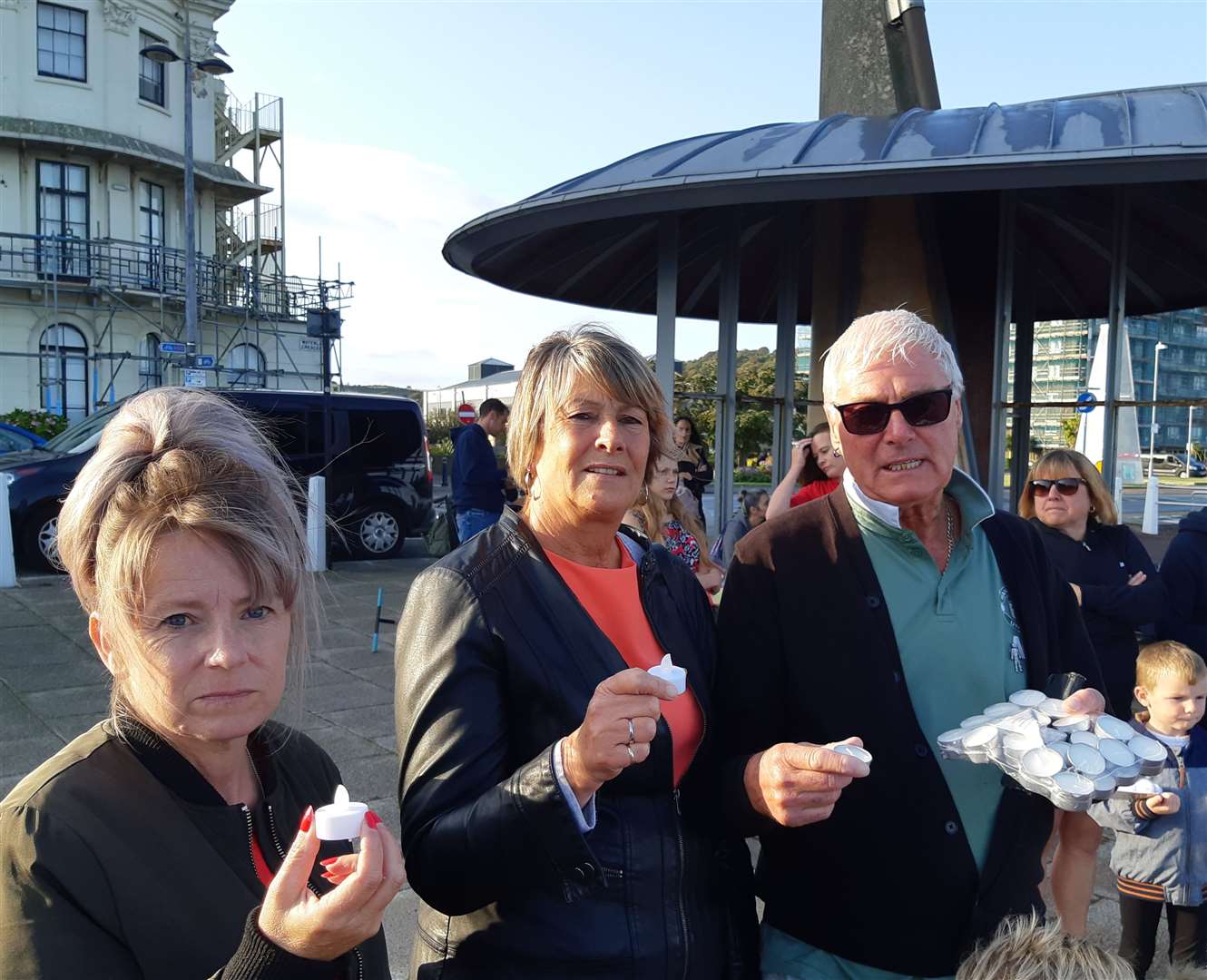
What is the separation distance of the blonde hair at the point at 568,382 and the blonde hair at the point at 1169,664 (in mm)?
2339

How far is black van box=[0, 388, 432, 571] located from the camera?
11500 millimetres

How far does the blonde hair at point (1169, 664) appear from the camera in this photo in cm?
342

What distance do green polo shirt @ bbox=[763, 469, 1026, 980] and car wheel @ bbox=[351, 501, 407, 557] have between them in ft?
36.7

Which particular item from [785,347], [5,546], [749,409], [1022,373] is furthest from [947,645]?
[749,409]

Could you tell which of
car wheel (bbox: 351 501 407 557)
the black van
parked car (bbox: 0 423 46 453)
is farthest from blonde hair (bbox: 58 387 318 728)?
parked car (bbox: 0 423 46 453)

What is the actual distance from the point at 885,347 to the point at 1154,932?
101 inches

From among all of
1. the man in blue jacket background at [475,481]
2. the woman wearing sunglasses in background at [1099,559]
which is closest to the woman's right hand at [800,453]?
the woman wearing sunglasses in background at [1099,559]

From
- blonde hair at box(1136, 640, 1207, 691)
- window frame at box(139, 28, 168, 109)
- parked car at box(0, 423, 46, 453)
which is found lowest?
blonde hair at box(1136, 640, 1207, 691)

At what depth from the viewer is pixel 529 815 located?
1.58 metres

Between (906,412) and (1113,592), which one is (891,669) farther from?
(1113,592)

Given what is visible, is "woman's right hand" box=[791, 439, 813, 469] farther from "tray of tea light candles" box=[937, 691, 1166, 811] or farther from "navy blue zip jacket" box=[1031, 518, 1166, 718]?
"tray of tea light candles" box=[937, 691, 1166, 811]

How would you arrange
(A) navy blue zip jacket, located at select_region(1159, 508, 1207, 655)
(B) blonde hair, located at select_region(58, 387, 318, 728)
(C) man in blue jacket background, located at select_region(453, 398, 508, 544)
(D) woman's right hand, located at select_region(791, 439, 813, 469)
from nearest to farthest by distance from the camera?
(B) blonde hair, located at select_region(58, 387, 318, 728)
(A) navy blue zip jacket, located at select_region(1159, 508, 1207, 655)
(D) woman's right hand, located at select_region(791, 439, 813, 469)
(C) man in blue jacket background, located at select_region(453, 398, 508, 544)

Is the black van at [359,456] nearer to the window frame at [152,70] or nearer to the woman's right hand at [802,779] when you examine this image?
the woman's right hand at [802,779]

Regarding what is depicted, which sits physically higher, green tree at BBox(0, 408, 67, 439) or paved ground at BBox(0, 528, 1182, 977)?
green tree at BBox(0, 408, 67, 439)
